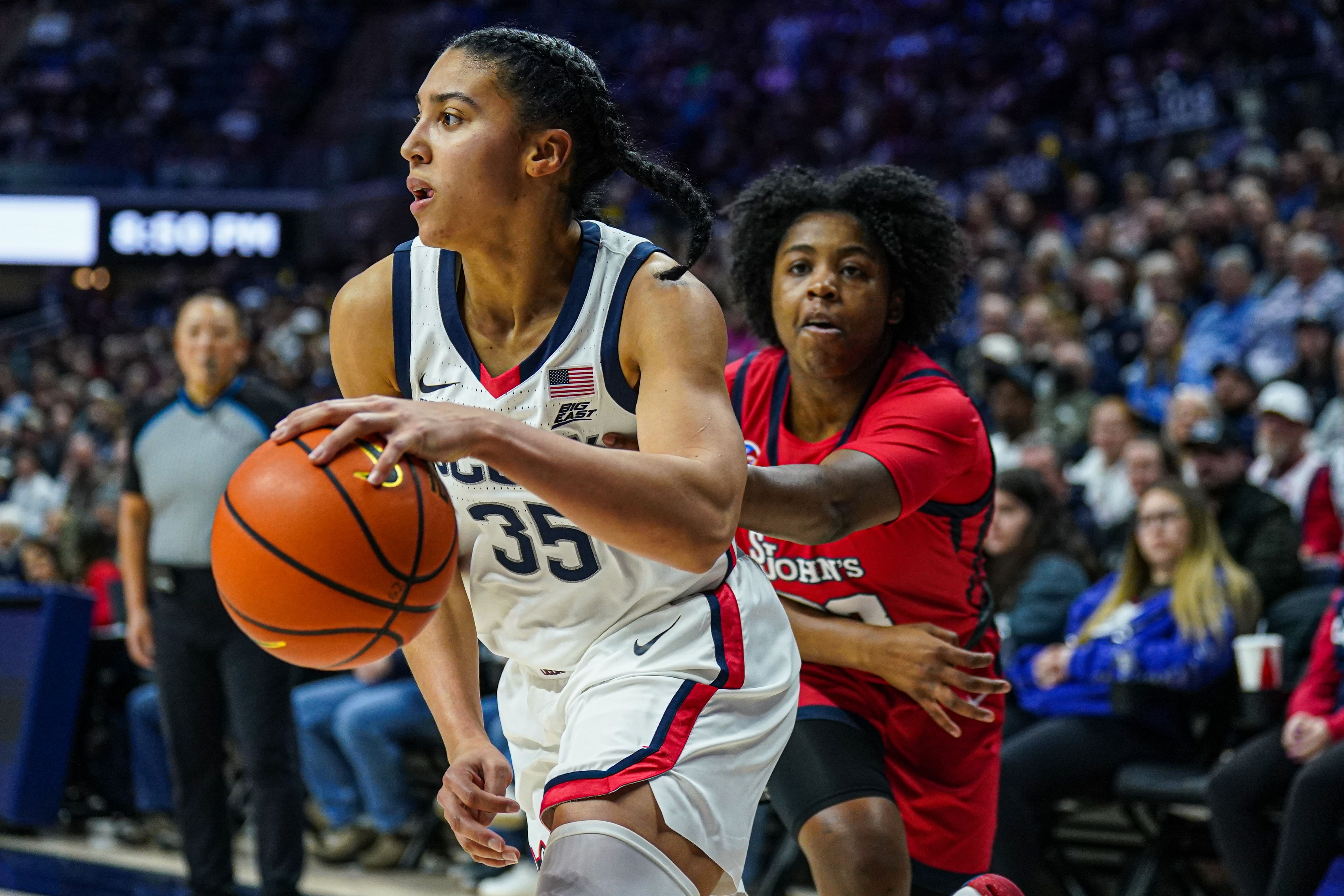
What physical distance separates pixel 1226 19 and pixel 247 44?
617 inches

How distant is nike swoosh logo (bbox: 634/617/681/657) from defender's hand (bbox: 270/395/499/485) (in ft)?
1.70

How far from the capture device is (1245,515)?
497cm

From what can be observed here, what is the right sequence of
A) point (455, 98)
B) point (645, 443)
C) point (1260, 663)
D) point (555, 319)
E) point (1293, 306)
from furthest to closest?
point (1293, 306)
point (1260, 663)
point (555, 319)
point (455, 98)
point (645, 443)

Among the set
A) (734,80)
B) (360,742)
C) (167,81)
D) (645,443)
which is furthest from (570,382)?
(167,81)

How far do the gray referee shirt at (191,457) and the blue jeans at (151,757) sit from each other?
193 centimetres

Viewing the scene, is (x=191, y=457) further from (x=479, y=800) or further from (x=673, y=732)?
(x=673, y=732)

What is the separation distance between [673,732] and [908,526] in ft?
3.29

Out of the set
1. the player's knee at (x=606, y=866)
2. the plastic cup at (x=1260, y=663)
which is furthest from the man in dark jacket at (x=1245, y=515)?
the player's knee at (x=606, y=866)

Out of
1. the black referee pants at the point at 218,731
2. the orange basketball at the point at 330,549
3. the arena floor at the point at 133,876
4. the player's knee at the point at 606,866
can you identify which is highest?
the orange basketball at the point at 330,549

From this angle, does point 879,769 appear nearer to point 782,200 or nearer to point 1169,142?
point 782,200

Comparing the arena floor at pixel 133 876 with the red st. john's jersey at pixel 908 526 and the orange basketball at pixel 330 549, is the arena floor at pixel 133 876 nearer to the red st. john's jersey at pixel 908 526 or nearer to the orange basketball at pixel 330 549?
the red st. john's jersey at pixel 908 526

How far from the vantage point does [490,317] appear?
2295mm

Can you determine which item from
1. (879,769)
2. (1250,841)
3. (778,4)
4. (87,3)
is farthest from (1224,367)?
(87,3)

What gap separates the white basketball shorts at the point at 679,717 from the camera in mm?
2043
